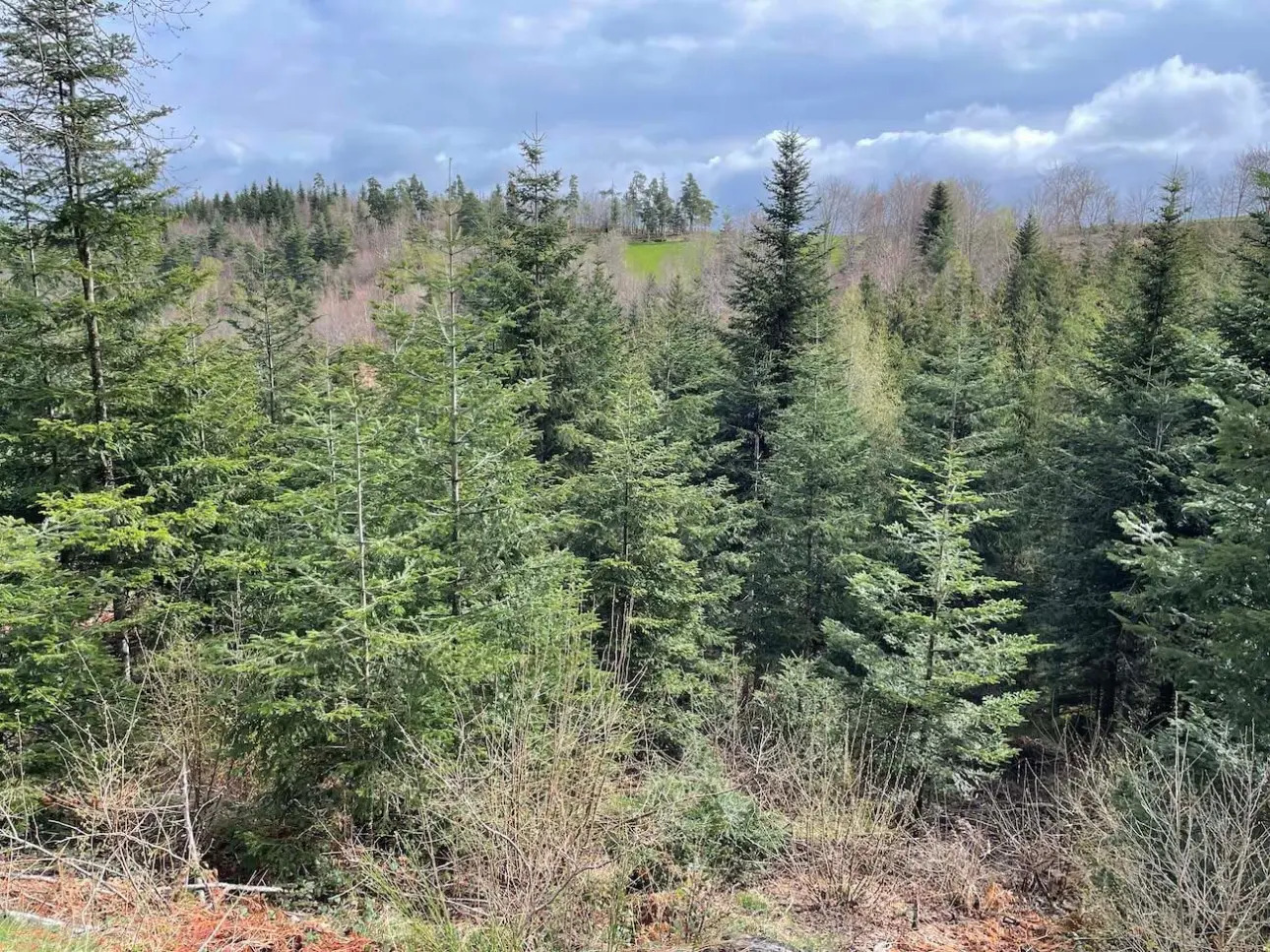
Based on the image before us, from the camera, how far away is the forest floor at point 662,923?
5105 mm

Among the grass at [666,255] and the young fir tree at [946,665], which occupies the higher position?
the grass at [666,255]

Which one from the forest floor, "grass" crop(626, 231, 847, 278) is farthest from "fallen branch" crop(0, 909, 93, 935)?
"grass" crop(626, 231, 847, 278)

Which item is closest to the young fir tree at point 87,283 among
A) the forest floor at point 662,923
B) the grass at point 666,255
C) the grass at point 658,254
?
the forest floor at point 662,923

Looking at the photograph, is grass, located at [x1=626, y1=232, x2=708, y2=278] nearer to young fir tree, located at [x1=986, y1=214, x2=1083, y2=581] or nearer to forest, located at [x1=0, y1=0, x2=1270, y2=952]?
young fir tree, located at [x1=986, y1=214, x2=1083, y2=581]

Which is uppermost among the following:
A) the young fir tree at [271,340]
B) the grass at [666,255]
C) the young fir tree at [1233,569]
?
the grass at [666,255]

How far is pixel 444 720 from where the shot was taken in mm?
7625

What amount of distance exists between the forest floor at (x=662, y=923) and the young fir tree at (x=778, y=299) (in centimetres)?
1266

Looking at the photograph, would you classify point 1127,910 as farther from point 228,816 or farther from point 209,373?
point 209,373

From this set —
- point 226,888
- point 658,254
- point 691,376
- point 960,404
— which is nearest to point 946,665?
point 960,404

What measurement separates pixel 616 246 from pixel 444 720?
72962mm

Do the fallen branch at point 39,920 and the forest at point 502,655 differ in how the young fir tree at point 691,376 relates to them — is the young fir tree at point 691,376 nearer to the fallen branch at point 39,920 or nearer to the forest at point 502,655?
the forest at point 502,655

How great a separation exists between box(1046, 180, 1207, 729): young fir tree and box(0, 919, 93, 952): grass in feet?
53.3

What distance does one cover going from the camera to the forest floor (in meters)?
5.11

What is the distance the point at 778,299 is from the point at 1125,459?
9.14 m
